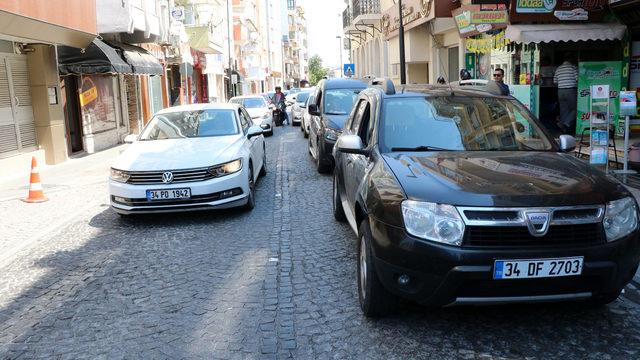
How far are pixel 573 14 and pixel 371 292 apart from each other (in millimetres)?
10424

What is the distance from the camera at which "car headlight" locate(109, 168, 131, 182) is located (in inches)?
301

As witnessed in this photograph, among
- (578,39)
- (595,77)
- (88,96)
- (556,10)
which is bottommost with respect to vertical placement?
(595,77)

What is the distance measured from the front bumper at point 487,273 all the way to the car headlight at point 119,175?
4890 millimetres

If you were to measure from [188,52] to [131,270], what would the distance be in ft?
98.9

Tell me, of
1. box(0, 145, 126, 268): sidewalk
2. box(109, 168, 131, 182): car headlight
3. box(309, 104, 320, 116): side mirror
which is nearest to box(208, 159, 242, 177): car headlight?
box(109, 168, 131, 182): car headlight

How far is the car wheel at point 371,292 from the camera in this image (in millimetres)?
4081

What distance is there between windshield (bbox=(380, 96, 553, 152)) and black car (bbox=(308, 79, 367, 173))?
5301mm

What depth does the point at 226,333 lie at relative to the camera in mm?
4227

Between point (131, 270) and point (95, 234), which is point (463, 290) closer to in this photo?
point (131, 270)

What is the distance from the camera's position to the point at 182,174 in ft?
24.8

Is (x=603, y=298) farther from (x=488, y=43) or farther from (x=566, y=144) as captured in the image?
(x=488, y=43)

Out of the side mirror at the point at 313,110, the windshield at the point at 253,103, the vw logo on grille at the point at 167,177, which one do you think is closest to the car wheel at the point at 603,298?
the vw logo on grille at the point at 167,177

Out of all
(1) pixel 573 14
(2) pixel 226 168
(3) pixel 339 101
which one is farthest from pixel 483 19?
(2) pixel 226 168

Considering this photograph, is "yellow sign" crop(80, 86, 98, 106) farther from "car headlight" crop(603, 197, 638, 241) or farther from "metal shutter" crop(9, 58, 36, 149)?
"car headlight" crop(603, 197, 638, 241)
